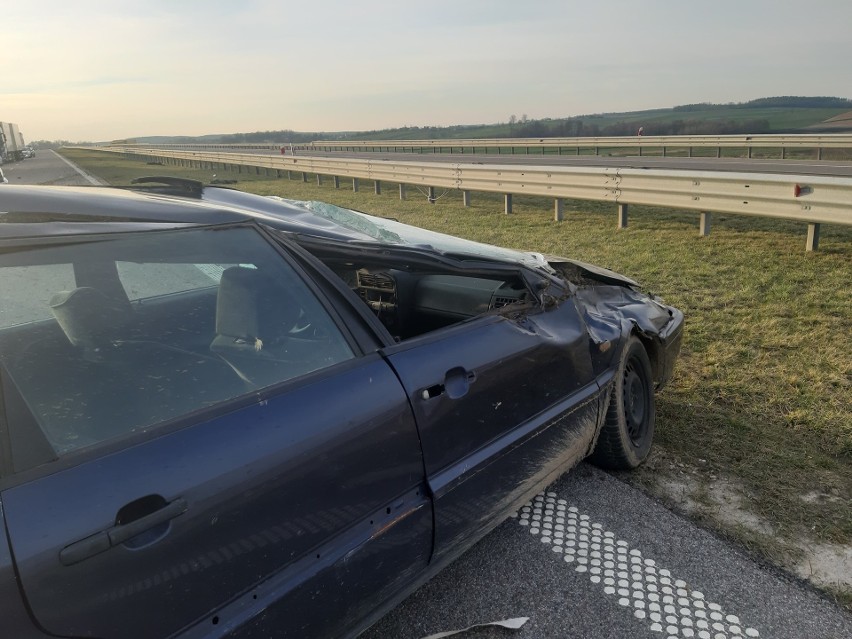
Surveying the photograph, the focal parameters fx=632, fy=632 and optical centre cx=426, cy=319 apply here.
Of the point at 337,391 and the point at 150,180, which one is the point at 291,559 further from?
the point at 150,180

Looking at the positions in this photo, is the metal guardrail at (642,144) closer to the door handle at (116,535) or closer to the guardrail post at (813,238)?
the guardrail post at (813,238)

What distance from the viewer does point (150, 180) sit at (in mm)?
2881

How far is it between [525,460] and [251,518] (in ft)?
4.06

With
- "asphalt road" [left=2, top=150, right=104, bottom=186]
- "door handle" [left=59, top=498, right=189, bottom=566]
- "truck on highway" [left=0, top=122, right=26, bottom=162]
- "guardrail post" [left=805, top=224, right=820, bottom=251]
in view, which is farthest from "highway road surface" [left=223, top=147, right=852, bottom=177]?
"truck on highway" [left=0, top=122, right=26, bottom=162]

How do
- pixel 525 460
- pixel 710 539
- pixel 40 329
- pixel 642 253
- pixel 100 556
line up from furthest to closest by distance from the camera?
1. pixel 642 253
2. pixel 710 539
3. pixel 525 460
4. pixel 40 329
5. pixel 100 556

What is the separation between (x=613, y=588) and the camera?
2.40 m

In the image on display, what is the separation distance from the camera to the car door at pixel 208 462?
127 centimetres

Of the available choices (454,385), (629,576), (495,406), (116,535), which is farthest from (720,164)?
(116,535)

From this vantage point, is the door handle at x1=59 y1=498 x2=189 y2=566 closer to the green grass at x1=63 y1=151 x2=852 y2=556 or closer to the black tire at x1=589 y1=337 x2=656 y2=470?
the black tire at x1=589 y1=337 x2=656 y2=470

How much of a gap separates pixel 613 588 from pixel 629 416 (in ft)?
3.48

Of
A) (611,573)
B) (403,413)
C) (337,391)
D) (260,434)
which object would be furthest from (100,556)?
(611,573)

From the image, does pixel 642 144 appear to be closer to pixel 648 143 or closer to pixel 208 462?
pixel 648 143

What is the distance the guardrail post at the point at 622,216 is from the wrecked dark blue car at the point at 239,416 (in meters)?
6.94

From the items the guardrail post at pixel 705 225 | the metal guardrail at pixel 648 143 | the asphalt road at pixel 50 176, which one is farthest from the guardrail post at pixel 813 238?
the metal guardrail at pixel 648 143
